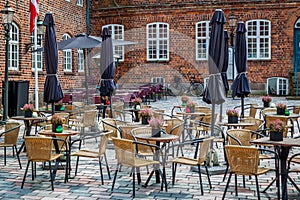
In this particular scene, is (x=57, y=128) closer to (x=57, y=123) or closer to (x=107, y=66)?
(x=57, y=123)

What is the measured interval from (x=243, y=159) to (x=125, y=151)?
1393 millimetres

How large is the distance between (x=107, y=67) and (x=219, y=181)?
5077 millimetres

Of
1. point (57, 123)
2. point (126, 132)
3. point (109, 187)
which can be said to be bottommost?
point (109, 187)

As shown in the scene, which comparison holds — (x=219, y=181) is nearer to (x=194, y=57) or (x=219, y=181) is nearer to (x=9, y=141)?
(x=9, y=141)

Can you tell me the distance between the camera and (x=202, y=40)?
2178 centimetres

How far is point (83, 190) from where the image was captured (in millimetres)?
5559

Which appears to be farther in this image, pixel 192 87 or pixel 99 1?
pixel 99 1

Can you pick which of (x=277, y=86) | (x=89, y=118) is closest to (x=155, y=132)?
(x=89, y=118)

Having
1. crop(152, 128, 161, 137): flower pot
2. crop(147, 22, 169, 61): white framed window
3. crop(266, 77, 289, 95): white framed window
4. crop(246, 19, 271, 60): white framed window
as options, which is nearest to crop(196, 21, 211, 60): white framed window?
crop(147, 22, 169, 61): white framed window

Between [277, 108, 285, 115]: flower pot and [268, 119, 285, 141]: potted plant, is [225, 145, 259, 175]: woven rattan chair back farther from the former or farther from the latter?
[277, 108, 285, 115]: flower pot

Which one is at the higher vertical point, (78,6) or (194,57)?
(78,6)

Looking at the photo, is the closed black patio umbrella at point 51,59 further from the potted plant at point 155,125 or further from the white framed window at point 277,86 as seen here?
the white framed window at point 277,86

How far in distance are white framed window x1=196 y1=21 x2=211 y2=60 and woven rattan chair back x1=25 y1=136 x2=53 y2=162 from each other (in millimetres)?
16625

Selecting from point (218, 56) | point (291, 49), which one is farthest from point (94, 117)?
point (291, 49)
